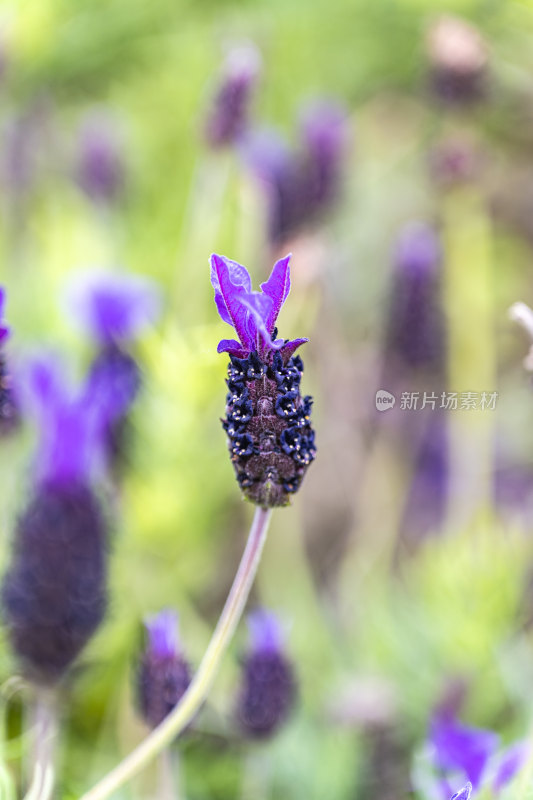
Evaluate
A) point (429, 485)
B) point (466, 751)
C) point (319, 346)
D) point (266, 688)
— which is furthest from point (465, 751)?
point (319, 346)

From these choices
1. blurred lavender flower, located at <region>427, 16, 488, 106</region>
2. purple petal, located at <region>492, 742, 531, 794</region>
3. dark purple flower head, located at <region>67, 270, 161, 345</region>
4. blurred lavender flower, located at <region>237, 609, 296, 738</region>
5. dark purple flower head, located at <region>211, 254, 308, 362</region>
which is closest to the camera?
dark purple flower head, located at <region>211, 254, 308, 362</region>

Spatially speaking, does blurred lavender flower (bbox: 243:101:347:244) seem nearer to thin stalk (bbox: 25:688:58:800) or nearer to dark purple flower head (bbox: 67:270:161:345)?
dark purple flower head (bbox: 67:270:161:345)

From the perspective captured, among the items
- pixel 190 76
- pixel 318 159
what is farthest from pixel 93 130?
pixel 190 76

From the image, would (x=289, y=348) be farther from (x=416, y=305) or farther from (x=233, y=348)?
(x=416, y=305)

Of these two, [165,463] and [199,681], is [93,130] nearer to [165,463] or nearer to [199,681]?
[165,463]

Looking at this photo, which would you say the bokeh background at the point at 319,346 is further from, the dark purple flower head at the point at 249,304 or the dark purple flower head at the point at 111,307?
the dark purple flower head at the point at 249,304

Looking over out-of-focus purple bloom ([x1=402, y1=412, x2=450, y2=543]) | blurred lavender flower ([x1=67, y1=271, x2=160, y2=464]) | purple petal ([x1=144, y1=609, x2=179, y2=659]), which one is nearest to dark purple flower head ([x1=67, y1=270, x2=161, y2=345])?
blurred lavender flower ([x1=67, y1=271, x2=160, y2=464])

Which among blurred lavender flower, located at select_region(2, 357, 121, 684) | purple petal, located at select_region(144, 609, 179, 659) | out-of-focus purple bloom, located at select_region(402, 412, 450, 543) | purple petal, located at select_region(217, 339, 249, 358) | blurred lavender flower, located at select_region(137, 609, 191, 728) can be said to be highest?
out-of-focus purple bloom, located at select_region(402, 412, 450, 543)
